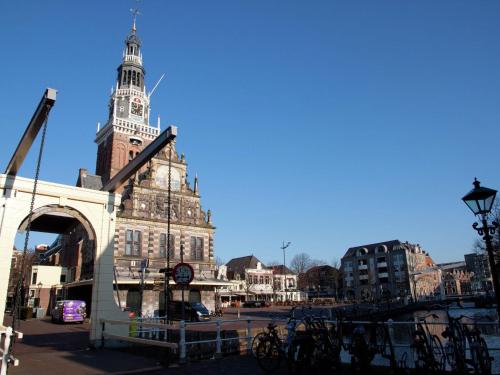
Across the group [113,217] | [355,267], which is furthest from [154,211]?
[355,267]

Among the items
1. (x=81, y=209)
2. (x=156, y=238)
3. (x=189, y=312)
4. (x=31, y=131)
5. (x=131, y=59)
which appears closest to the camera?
(x=31, y=131)

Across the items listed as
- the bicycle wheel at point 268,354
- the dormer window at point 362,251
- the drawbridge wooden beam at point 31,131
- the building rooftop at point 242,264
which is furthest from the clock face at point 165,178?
the dormer window at point 362,251

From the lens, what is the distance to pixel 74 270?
146ft

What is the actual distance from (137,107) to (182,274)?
54134mm

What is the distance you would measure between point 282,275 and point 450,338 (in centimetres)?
8466

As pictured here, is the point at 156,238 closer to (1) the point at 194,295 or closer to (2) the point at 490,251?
(1) the point at 194,295

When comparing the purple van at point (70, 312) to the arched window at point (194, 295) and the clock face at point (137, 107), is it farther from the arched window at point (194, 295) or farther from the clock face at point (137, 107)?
the clock face at point (137, 107)

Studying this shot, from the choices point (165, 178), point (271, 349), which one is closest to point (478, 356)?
point (271, 349)

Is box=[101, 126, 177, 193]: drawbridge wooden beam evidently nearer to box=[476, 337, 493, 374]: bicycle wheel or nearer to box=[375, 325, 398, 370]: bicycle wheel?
box=[375, 325, 398, 370]: bicycle wheel

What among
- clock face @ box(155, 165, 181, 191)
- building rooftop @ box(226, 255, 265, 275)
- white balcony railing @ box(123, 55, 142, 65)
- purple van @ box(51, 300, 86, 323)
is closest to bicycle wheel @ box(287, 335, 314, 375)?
purple van @ box(51, 300, 86, 323)

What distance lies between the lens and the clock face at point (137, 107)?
61.1 m

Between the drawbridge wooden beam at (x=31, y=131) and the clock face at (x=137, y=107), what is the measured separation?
50.7 m

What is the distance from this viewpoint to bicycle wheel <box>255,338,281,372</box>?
9.50 meters

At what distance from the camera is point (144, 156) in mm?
12688
